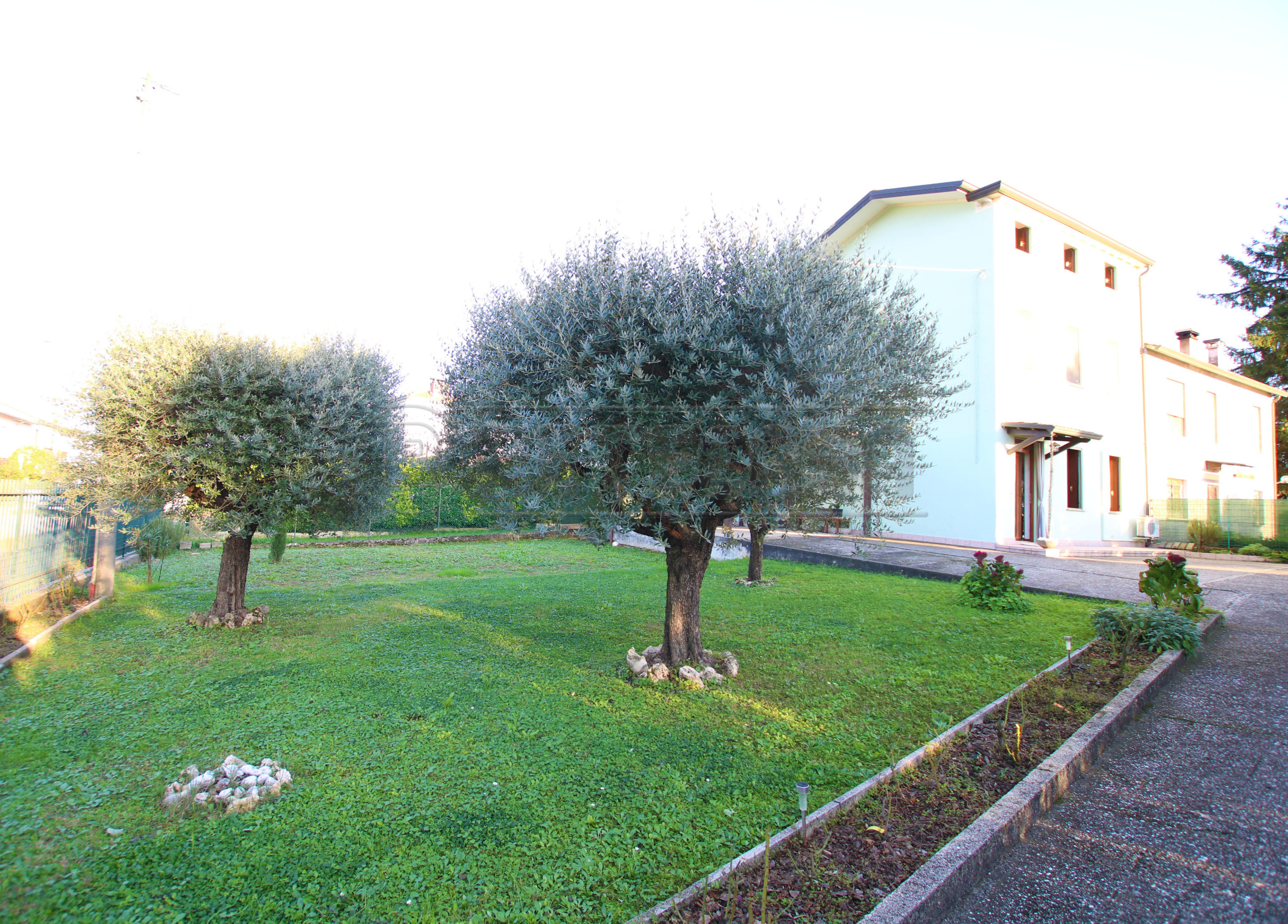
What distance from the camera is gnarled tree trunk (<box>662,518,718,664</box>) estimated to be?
581 cm

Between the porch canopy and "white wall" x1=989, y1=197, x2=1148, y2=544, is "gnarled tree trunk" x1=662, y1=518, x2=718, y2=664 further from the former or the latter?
the porch canopy

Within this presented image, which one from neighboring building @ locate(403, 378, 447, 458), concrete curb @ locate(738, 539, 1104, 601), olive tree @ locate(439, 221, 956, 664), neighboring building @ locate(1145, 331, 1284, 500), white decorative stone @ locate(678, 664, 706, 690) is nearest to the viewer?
olive tree @ locate(439, 221, 956, 664)

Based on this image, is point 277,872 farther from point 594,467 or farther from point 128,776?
point 594,467

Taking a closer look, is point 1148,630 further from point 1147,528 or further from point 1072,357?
point 1147,528

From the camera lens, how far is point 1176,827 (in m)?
3.23

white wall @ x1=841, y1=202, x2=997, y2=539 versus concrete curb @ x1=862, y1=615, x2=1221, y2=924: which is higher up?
white wall @ x1=841, y1=202, x2=997, y2=539

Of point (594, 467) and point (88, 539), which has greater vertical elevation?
point (594, 467)

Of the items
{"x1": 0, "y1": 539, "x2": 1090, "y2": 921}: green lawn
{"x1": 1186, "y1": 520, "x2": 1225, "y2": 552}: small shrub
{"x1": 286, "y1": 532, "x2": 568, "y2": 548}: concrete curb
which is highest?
{"x1": 1186, "y1": 520, "x2": 1225, "y2": 552}: small shrub

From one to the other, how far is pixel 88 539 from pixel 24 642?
15.1 ft

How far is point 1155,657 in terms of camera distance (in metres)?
5.92

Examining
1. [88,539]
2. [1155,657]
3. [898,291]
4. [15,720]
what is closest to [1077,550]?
[1155,657]

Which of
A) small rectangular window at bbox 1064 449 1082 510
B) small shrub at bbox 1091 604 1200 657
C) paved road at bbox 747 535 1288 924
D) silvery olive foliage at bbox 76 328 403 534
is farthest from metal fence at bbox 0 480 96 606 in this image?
small rectangular window at bbox 1064 449 1082 510

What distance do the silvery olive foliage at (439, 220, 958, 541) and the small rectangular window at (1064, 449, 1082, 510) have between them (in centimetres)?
1613

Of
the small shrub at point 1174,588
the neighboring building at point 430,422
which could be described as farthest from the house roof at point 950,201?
the neighboring building at point 430,422
